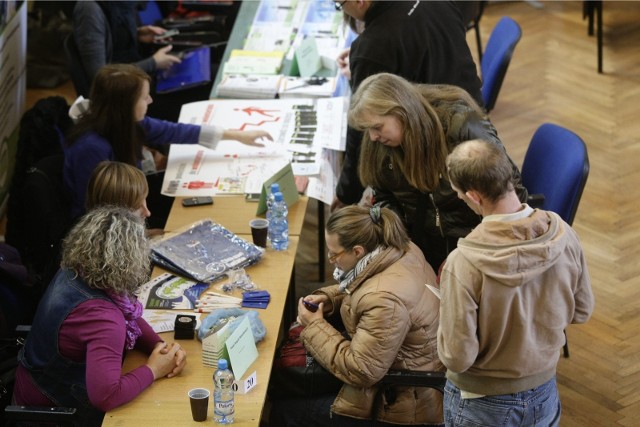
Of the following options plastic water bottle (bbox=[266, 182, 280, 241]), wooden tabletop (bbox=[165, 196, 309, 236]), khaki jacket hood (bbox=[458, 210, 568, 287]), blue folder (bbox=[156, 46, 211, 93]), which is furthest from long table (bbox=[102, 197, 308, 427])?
blue folder (bbox=[156, 46, 211, 93])

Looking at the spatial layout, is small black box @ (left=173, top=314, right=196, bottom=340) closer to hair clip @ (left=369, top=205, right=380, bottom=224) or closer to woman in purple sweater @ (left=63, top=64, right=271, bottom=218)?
hair clip @ (left=369, top=205, right=380, bottom=224)

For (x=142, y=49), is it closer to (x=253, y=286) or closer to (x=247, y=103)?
(x=247, y=103)

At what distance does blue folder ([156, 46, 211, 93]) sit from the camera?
5195mm

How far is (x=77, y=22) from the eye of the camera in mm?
4715

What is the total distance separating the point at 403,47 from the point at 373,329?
1368 millimetres

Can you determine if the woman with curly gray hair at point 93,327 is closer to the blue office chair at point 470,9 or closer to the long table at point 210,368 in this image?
the long table at point 210,368

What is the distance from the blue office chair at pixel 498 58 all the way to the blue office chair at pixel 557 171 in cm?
72

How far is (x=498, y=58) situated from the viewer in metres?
4.64

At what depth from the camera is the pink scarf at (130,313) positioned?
2750mm

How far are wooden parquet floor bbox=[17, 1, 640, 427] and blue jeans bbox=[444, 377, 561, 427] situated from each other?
46.5 inches

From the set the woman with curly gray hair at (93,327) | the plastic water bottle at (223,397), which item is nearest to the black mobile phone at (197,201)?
the woman with curly gray hair at (93,327)

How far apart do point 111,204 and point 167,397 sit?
75cm

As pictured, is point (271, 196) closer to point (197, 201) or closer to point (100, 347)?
point (197, 201)

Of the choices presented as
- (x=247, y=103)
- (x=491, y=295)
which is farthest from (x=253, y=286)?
(x=247, y=103)
